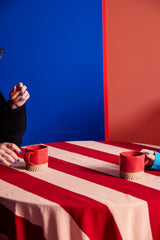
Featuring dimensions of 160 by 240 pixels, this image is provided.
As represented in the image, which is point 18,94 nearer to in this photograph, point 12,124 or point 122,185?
point 12,124

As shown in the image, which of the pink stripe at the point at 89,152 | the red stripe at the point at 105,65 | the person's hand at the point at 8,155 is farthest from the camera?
the red stripe at the point at 105,65

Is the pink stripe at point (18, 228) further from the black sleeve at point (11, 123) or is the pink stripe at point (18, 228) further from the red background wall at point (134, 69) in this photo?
the red background wall at point (134, 69)

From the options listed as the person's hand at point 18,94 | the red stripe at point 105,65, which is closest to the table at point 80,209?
the person's hand at point 18,94

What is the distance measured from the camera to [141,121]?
3096 millimetres

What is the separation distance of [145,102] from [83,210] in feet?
7.24

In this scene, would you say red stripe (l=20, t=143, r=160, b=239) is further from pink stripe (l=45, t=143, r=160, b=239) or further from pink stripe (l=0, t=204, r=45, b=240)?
pink stripe (l=0, t=204, r=45, b=240)

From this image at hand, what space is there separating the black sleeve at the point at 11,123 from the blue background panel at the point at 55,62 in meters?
1.19

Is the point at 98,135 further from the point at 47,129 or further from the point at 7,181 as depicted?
the point at 7,181

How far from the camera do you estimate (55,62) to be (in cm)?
293

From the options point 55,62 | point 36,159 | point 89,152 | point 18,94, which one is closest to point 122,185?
point 36,159

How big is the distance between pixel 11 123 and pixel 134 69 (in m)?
1.66

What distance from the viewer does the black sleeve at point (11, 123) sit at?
5.50ft

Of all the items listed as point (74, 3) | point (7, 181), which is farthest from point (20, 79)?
point (7, 181)

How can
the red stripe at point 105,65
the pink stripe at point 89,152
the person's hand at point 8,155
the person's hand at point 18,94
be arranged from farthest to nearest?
the red stripe at point 105,65 < the person's hand at point 18,94 < the pink stripe at point 89,152 < the person's hand at point 8,155
